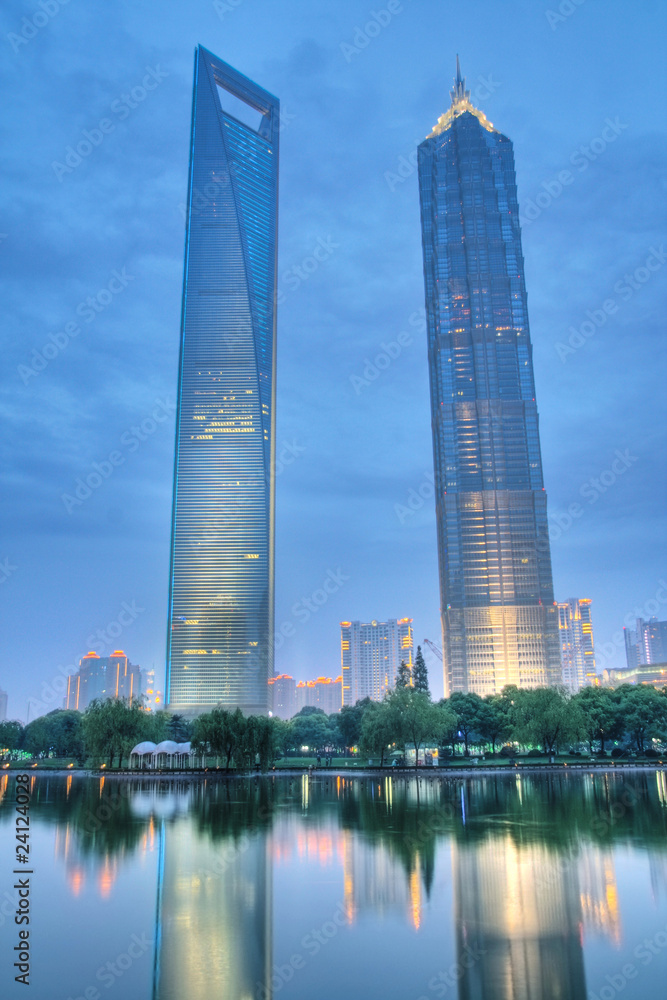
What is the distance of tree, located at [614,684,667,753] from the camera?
3684 inches

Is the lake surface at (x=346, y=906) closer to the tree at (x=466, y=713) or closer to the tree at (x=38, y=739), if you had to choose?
the tree at (x=466, y=713)

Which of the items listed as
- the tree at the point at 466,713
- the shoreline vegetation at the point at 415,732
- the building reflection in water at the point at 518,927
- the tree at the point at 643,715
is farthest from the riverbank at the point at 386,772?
the building reflection in water at the point at 518,927

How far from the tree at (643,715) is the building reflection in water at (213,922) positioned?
255ft

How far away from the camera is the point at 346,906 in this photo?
754 inches

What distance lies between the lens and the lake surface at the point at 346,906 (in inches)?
554

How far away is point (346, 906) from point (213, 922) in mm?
3512

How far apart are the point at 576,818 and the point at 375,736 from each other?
46874mm

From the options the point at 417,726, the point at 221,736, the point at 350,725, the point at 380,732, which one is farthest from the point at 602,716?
the point at 350,725

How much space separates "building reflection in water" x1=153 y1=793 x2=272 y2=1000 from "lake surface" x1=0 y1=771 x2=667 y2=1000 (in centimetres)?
6

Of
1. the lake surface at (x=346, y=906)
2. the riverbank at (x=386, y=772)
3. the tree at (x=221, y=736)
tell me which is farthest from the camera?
the tree at (x=221, y=736)

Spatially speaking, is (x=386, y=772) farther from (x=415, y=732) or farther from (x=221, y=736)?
(x=221, y=736)

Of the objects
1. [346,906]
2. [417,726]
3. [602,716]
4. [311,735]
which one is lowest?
[346,906]

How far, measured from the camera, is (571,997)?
510 inches

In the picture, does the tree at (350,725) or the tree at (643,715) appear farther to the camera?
the tree at (350,725)
